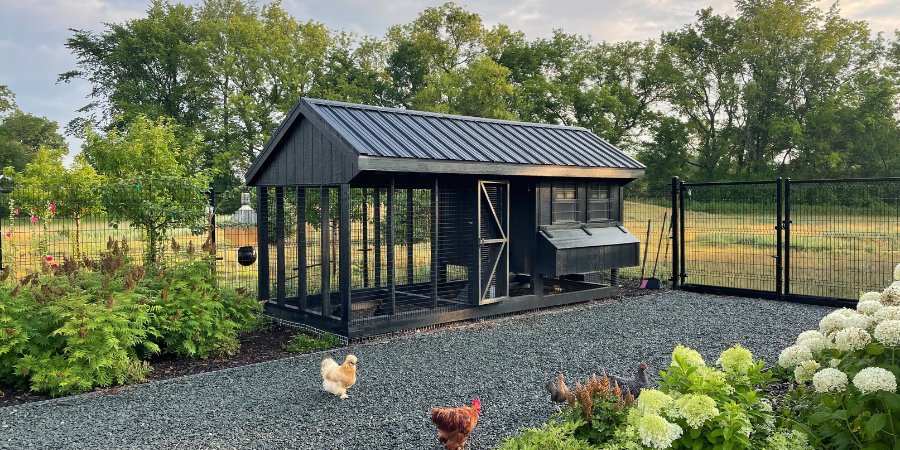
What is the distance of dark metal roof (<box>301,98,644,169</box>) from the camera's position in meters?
7.67

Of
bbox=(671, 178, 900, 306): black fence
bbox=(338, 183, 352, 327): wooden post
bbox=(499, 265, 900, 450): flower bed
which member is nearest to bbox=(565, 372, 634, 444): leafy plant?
bbox=(499, 265, 900, 450): flower bed

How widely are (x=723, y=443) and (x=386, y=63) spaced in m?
32.4

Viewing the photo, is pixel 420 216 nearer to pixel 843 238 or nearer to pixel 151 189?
pixel 151 189

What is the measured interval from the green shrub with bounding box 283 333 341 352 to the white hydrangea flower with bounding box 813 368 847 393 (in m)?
5.64

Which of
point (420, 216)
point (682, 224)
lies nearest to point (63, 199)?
point (420, 216)

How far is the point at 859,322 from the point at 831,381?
15.4 inches

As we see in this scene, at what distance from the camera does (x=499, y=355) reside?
688 centimetres

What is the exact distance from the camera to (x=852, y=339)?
2738mm

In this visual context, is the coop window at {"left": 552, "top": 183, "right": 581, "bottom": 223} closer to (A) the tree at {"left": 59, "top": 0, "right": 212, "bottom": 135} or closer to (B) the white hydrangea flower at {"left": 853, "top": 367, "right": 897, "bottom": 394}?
(B) the white hydrangea flower at {"left": 853, "top": 367, "right": 897, "bottom": 394}

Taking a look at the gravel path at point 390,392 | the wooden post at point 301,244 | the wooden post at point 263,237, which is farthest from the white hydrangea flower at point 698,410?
the wooden post at point 263,237

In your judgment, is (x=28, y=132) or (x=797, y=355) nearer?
(x=797, y=355)

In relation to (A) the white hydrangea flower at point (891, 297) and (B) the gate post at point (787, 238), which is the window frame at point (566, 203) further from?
(A) the white hydrangea flower at point (891, 297)

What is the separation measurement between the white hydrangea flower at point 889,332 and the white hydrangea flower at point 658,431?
1.01m

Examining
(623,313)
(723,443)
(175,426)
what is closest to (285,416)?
(175,426)
